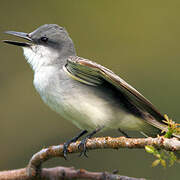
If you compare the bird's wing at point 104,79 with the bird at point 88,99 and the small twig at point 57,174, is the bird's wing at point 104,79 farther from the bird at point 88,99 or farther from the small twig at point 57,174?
the small twig at point 57,174

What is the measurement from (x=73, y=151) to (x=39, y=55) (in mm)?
1426

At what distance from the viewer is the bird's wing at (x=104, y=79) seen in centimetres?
338

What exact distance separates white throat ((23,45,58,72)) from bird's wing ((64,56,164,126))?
0.39 meters

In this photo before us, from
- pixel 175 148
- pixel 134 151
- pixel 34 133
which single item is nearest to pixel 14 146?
pixel 34 133

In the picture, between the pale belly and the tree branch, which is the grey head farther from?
the tree branch

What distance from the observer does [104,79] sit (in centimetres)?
373

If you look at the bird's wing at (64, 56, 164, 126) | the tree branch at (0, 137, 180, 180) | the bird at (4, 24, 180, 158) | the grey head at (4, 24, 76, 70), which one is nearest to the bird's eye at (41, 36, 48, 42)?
the grey head at (4, 24, 76, 70)

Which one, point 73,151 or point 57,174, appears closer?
point 73,151

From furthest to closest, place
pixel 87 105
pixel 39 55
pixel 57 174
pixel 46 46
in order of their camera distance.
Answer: pixel 46 46 → pixel 39 55 → pixel 87 105 → pixel 57 174

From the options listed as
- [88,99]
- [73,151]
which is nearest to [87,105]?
[88,99]

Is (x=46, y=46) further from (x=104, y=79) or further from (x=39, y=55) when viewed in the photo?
(x=104, y=79)

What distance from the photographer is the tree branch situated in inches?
101

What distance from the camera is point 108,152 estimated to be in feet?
19.0

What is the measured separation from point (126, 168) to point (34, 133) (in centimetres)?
145
